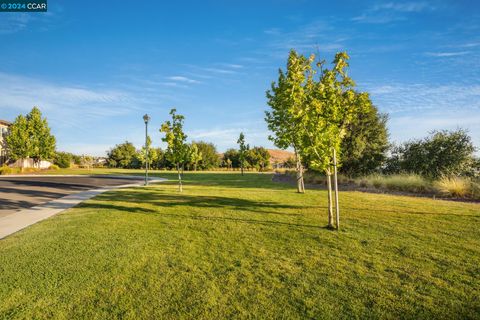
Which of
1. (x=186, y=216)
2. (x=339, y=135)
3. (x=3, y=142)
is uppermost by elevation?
(x=3, y=142)

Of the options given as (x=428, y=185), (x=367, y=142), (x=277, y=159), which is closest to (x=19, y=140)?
(x=367, y=142)

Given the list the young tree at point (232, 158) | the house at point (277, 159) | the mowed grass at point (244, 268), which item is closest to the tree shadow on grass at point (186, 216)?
the mowed grass at point (244, 268)

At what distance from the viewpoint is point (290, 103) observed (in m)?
7.70

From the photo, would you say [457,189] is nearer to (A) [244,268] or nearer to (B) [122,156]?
(A) [244,268]

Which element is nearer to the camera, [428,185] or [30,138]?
[428,185]

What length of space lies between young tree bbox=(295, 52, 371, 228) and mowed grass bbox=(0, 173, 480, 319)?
1983 mm

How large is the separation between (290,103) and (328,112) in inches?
44.8

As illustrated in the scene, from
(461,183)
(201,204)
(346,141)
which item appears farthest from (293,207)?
(346,141)

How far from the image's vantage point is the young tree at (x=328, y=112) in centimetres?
707

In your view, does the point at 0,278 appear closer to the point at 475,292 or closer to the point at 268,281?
the point at 268,281

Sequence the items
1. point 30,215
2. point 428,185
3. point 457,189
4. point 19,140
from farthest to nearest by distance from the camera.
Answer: point 19,140 → point 428,185 → point 457,189 → point 30,215

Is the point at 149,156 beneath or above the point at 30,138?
beneath

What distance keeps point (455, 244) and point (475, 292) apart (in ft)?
7.79

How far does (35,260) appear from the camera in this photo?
5.03 m
